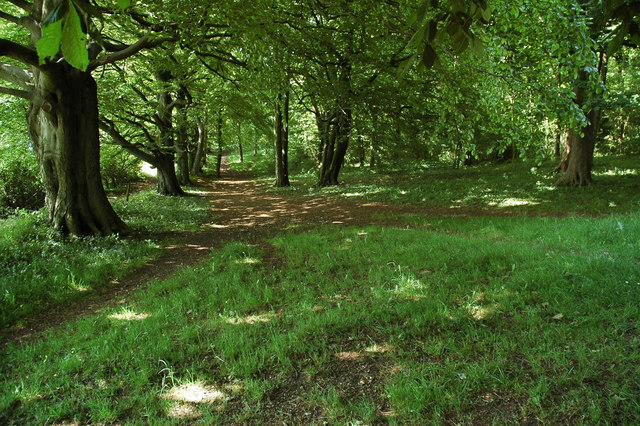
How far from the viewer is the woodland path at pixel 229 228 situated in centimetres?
545

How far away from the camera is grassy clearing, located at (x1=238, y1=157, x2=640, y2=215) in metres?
11.0

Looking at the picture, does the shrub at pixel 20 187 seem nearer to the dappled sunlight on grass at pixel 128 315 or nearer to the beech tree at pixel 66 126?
the beech tree at pixel 66 126

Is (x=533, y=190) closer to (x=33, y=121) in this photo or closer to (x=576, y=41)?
(x=576, y=41)

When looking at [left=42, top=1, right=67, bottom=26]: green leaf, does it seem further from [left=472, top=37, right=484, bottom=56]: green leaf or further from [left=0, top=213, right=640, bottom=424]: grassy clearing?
[left=0, top=213, right=640, bottom=424]: grassy clearing

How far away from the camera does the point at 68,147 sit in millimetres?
8562

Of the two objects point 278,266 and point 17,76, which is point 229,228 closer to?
point 278,266

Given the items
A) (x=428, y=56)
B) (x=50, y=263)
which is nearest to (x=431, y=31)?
(x=428, y=56)

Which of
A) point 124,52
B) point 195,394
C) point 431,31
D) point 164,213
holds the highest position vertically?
point 124,52

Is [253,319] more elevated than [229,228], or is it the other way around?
[229,228]

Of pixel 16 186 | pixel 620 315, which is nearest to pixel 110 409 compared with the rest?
pixel 620 315

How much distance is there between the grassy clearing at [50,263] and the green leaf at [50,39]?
584 cm

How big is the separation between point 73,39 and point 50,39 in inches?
2.5

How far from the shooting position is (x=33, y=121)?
8.77 metres

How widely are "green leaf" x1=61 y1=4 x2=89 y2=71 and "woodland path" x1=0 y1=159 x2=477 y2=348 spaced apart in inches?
200
